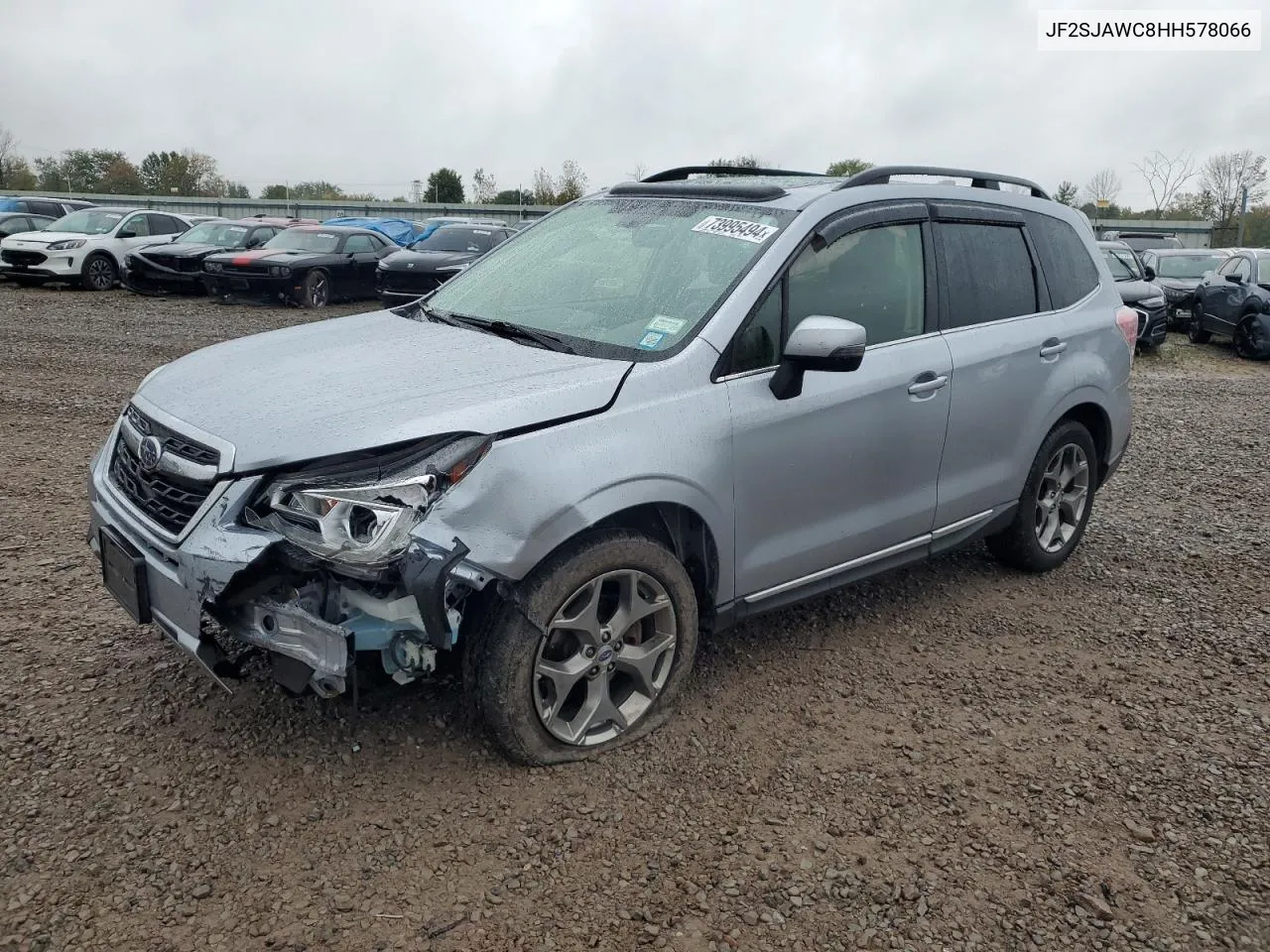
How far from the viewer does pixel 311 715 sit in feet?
11.4

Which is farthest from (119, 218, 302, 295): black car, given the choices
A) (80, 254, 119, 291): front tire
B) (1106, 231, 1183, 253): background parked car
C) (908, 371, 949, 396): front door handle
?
(1106, 231, 1183, 253): background parked car

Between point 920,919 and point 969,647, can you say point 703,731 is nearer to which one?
point 920,919

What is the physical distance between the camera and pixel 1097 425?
5133 millimetres

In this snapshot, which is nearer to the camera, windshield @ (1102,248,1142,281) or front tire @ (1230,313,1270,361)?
front tire @ (1230,313,1270,361)

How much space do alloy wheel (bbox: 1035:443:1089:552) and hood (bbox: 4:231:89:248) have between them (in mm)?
17143

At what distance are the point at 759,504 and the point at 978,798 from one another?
3.83ft

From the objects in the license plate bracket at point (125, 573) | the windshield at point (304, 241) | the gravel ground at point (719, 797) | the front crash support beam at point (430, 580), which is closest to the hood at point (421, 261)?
the windshield at point (304, 241)

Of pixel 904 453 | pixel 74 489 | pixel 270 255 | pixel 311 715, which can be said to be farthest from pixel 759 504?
pixel 270 255

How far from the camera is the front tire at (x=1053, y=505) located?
15.8 ft

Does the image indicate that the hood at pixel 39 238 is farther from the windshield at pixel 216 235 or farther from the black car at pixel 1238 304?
the black car at pixel 1238 304

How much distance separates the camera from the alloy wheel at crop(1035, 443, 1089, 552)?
495 centimetres

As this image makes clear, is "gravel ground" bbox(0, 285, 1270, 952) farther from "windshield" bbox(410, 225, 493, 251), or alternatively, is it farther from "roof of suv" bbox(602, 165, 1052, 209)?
"windshield" bbox(410, 225, 493, 251)

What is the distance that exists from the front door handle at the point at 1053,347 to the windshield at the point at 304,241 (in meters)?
14.2

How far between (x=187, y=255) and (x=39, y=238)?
2657 mm
